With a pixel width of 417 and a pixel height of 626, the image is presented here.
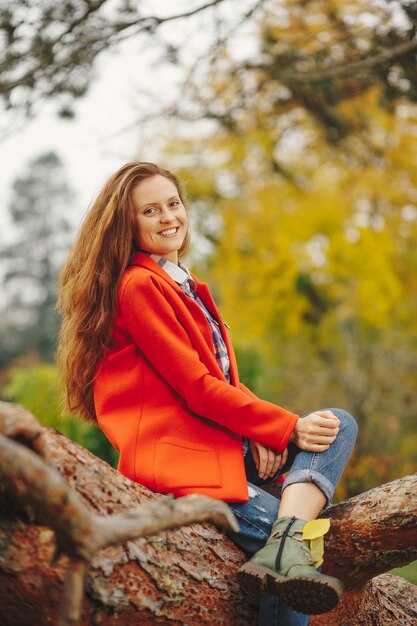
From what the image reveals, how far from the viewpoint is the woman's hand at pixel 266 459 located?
7.44 ft

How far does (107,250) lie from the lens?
7.91 feet

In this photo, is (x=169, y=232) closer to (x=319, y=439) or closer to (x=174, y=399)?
(x=174, y=399)

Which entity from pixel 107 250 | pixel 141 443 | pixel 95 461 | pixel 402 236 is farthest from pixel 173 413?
pixel 402 236

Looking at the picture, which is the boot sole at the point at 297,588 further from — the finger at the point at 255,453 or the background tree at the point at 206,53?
the background tree at the point at 206,53

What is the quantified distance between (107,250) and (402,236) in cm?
1156

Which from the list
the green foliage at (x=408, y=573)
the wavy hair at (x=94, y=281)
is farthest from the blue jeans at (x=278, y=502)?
the green foliage at (x=408, y=573)

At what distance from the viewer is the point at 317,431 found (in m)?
2.18

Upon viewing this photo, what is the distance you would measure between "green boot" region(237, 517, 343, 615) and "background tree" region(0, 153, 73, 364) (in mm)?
33002

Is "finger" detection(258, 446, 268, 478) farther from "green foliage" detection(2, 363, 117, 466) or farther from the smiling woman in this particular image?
"green foliage" detection(2, 363, 117, 466)

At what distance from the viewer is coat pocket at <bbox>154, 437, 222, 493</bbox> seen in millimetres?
2090

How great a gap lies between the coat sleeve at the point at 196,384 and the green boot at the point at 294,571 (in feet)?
0.93

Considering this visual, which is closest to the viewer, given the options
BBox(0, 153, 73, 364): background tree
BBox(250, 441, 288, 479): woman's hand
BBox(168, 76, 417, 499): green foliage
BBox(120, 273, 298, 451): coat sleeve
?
BBox(120, 273, 298, 451): coat sleeve

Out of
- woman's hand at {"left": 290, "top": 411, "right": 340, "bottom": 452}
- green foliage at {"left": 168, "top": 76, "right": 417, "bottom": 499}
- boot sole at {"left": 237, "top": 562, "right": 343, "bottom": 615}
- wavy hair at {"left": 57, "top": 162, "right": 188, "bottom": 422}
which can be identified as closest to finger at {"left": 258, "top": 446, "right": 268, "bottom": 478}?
woman's hand at {"left": 290, "top": 411, "right": 340, "bottom": 452}

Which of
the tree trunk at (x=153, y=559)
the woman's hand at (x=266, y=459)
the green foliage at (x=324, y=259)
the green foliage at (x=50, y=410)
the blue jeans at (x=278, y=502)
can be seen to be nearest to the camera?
the tree trunk at (x=153, y=559)
